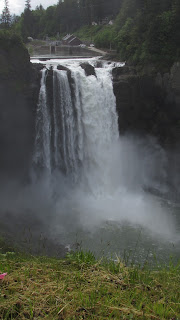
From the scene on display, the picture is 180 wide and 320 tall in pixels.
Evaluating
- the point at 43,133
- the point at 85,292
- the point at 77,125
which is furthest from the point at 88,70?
the point at 85,292

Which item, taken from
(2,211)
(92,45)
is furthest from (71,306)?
(92,45)

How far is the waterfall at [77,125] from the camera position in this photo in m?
19.0

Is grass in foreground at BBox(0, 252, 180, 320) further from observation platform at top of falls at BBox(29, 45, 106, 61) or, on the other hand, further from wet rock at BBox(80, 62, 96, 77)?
observation platform at top of falls at BBox(29, 45, 106, 61)

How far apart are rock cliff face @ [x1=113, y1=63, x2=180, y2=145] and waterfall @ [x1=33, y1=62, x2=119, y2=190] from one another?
1083mm

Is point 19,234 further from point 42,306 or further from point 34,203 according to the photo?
point 42,306

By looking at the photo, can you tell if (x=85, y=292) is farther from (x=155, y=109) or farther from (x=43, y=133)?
(x=155, y=109)

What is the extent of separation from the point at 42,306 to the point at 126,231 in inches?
462

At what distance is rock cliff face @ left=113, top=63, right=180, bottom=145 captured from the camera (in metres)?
20.8

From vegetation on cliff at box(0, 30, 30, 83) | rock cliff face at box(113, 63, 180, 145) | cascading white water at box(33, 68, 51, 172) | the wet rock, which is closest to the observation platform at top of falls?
rock cliff face at box(113, 63, 180, 145)

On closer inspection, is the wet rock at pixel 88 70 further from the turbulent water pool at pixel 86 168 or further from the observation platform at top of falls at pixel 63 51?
the observation platform at top of falls at pixel 63 51

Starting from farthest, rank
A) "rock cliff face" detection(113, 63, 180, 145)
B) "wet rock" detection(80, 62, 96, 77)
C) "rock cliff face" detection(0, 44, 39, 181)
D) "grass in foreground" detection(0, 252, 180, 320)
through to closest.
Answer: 1. "rock cliff face" detection(113, 63, 180, 145)
2. "wet rock" detection(80, 62, 96, 77)
3. "rock cliff face" detection(0, 44, 39, 181)
4. "grass in foreground" detection(0, 252, 180, 320)

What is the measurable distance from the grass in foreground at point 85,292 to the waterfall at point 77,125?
50.4ft

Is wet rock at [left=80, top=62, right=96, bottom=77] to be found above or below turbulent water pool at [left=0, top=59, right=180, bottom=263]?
above

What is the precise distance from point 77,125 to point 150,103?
5372mm
